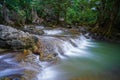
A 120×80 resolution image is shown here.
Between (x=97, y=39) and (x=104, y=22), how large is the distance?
6.41 ft

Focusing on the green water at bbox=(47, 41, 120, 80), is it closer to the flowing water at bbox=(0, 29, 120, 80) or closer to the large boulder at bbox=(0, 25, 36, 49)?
the flowing water at bbox=(0, 29, 120, 80)

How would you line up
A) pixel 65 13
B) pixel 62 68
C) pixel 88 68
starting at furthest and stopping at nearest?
pixel 65 13, pixel 88 68, pixel 62 68

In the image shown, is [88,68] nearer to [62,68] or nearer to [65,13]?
[62,68]

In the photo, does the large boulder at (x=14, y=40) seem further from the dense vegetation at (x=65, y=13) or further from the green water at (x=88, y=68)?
the dense vegetation at (x=65, y=13)

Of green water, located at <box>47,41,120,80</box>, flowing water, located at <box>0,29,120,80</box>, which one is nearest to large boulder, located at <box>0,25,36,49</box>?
flowing water, located at <box>0,29,120,80</box>

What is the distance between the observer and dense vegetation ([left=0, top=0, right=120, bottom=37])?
15.8 m

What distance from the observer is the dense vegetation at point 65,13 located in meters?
15.8

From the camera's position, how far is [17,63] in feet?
21.6

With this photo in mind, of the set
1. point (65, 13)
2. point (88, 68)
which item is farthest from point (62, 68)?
point (65, 13)

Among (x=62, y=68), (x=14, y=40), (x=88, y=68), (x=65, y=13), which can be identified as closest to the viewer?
(x=62, y=68)

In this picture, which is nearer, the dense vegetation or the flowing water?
the flowing water

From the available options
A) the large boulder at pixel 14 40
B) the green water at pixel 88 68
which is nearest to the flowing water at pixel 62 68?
the green water at pixel 88 68

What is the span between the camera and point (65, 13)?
24.5 meters

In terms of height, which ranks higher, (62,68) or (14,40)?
(14,40)
